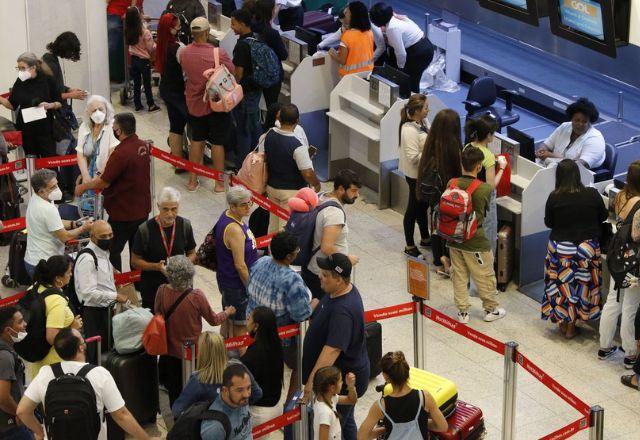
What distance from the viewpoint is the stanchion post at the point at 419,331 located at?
7.97 meters

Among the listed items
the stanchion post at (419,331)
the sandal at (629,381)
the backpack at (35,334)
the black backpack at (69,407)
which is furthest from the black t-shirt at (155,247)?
the sandal at (629,381)

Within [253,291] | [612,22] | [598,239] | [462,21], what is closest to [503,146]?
[598,239]

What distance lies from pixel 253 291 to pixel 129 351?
851mm

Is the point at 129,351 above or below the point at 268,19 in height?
below

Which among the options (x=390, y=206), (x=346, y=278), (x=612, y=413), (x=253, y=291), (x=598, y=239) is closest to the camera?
(x=346, y=278)

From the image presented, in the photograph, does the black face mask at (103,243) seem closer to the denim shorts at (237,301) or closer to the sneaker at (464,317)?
the denim shorts at (237,301)

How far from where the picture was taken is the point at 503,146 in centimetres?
1037

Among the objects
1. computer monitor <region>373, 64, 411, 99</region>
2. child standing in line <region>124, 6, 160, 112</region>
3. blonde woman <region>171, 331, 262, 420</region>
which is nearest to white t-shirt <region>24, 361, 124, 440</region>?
blonde woman <region>171, 331, 262, 420</region>

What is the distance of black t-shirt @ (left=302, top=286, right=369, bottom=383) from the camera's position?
23.4 ft

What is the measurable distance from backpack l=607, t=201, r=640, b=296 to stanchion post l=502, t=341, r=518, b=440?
1.42 meters

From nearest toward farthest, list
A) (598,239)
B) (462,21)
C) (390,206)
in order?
(598,239), (390,206), (462,21)

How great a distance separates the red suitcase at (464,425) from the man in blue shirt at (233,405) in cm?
127

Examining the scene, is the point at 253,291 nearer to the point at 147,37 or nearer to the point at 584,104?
the point at 584,104

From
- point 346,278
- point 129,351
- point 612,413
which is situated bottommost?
point 612,413
